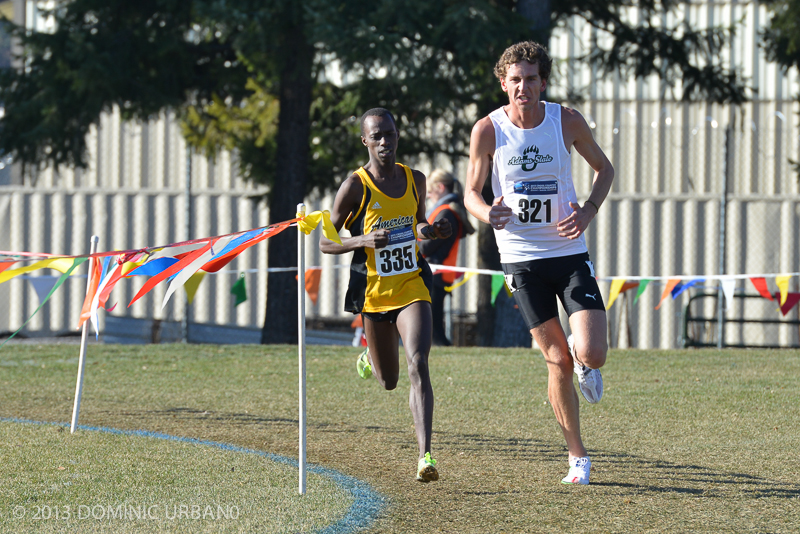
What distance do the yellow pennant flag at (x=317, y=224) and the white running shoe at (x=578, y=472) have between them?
1.59m

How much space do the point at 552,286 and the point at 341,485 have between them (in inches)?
55.8

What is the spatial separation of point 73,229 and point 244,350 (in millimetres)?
9244

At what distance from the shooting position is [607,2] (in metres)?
13.7

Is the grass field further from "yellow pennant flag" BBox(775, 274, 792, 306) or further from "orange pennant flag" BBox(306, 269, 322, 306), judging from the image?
"orange pennant flag" BBox(306, 269, 322, 306)

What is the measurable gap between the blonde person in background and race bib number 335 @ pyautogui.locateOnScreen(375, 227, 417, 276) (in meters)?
3.31

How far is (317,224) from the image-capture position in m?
4.67

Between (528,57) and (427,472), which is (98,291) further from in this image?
(528,57)

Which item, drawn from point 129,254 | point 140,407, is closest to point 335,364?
point 140,407

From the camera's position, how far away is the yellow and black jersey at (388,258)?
514 centimetres

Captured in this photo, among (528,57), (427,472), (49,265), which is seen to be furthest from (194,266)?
(528,57)

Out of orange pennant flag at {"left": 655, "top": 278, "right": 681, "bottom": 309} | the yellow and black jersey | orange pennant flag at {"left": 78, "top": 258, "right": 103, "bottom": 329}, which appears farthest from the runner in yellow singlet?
orange pennant flag at {"left": 655, "top": 278, "right": 681, "bottom": 309}

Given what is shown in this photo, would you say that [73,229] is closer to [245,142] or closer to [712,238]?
[245,142]

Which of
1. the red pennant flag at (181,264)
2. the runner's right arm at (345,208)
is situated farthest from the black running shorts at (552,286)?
the red pennant flag at (181,264)

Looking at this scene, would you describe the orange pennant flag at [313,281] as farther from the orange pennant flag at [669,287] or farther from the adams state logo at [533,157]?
the adams state logo at [533,157]
